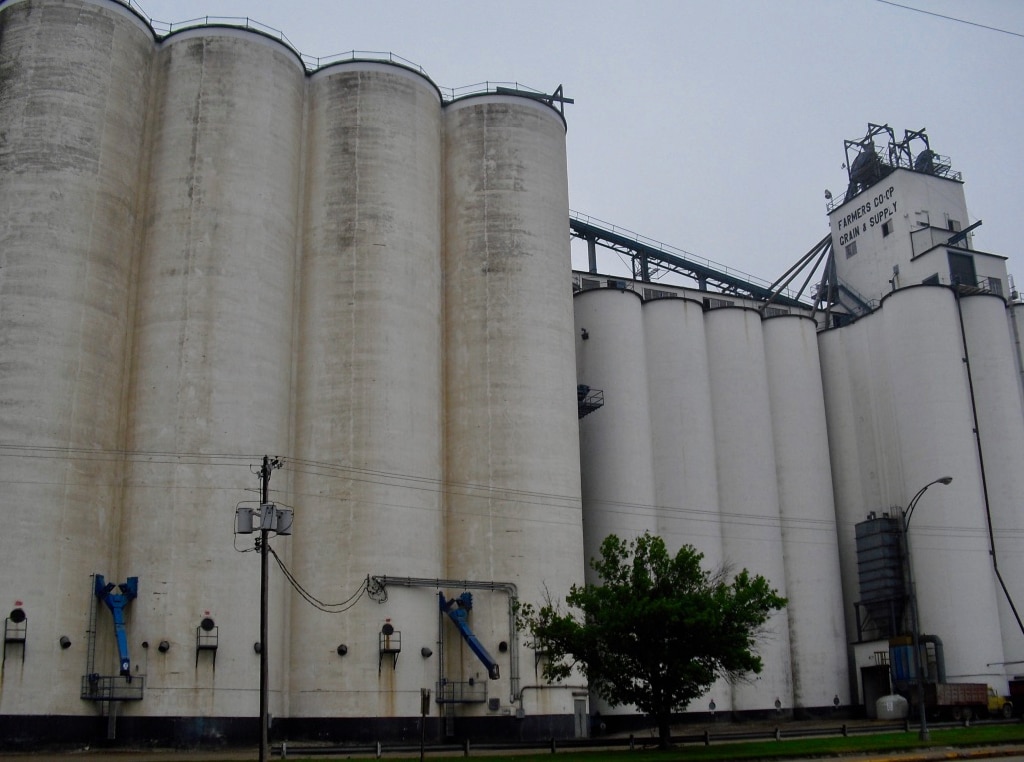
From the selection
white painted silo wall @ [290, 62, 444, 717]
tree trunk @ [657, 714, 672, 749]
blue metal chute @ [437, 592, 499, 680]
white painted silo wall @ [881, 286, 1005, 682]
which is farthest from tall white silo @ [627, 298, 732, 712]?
tree trunk @ [657, 714, 672, 749]

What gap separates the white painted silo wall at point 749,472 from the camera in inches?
2371

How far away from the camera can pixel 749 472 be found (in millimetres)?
63625

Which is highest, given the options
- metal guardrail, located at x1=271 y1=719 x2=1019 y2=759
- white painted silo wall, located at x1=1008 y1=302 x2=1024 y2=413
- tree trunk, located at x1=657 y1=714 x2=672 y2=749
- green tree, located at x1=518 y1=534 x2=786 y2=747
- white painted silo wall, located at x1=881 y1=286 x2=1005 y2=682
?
white painted silo wall, located at x1=1008 y1=302 x2=1024 y2=413

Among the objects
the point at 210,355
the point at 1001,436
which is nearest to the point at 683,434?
the point at 1001,436

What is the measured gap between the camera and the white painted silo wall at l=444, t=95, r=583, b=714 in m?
50.8

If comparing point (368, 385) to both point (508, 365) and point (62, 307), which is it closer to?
point (508, 365)

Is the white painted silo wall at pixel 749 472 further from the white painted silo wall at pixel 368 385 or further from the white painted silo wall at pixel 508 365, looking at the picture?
the white painted silo wall at pixel 368 385

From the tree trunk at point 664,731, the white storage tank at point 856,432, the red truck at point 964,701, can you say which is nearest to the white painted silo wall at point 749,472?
the white storage tank at point 856,432

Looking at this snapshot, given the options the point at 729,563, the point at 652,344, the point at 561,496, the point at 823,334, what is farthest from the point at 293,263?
the point at 823,334

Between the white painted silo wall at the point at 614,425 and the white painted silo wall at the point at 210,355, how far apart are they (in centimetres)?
1767

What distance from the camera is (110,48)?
4988 centimetres

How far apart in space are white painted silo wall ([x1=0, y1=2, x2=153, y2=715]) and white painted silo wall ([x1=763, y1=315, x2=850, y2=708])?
1500 inches

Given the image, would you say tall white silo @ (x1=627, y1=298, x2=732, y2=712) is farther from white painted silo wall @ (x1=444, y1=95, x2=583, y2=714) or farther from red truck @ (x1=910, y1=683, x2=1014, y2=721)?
red truck @ (x1=910, y1=683, x2=1014, y2=721)

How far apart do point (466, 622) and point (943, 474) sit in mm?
30644
